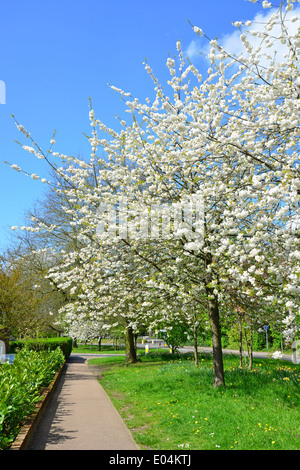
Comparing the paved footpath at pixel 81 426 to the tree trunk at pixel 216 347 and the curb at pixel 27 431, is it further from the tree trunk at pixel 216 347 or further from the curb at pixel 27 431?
the tree trunk at pixel 216 347

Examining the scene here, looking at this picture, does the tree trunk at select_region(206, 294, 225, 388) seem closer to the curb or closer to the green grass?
the green grass

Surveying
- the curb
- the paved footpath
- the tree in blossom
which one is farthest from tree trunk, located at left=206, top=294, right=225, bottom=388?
the curb

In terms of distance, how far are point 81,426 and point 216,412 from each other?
8.76ft

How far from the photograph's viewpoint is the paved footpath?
5.83 meters

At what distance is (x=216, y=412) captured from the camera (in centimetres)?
687

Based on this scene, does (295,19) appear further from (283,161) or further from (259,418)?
(259,418)

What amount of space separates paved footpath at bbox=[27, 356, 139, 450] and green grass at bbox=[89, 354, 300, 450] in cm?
30

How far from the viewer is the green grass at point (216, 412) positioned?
557 centimetres

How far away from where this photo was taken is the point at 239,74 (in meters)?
8.44

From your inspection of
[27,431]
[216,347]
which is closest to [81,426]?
[27,431]

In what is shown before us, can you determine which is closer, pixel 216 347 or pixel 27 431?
pixel 27 431

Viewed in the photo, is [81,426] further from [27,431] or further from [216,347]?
[216,347]

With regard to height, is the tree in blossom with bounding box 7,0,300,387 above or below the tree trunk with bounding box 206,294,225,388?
above

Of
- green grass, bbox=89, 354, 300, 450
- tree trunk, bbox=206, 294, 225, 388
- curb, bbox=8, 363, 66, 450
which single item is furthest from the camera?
tree trunk, bbox=206, 294, 225, 388
